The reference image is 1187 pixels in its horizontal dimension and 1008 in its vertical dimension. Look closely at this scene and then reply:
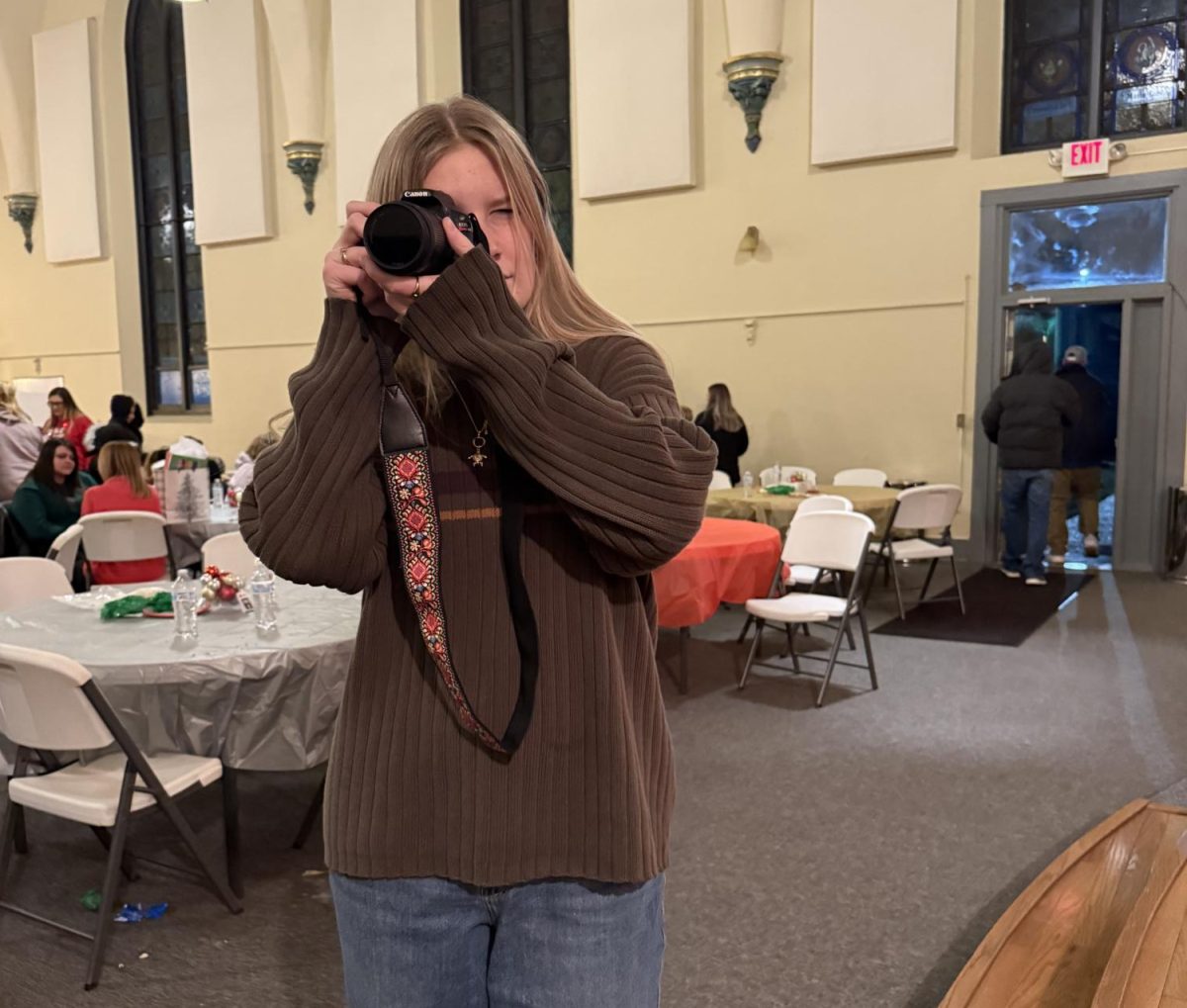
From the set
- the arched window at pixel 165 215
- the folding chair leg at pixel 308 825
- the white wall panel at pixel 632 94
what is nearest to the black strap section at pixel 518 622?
the folding chair leg at pixel 308 825

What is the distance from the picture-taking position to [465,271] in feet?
2.71

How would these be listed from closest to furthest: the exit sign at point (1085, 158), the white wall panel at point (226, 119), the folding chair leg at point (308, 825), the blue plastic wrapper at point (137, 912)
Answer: the blue plastic wrapper at point (137, 912) → the folding chair leg at point (308, 825) → the exit sign at point (1085, 158) → the white wall panel at point (226, 119)

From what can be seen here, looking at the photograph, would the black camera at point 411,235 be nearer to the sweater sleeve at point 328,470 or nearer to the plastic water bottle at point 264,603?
the sweater sleeve at point 328,470

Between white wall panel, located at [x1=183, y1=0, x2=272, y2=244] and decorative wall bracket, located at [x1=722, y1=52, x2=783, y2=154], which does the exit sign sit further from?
white wall panel, located at [x1=183, y1=0, x2=272, y2=244]

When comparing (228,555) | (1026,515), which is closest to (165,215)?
(228,555)

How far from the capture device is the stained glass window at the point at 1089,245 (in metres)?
7.09

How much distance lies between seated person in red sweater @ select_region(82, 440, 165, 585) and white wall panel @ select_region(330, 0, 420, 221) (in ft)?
17.7

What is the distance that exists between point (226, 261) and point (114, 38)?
10.2 ft

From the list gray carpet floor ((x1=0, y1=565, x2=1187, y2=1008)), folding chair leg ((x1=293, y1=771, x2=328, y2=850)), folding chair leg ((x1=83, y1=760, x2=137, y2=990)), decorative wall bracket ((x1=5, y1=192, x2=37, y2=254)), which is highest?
decorative wall bracket ((x1=5, y1=192, x2=37, y2=254))

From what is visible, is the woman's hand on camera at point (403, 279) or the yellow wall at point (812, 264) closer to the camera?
the woman's hand on camera at point (403, 279)

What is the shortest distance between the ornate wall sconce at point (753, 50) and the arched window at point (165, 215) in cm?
700

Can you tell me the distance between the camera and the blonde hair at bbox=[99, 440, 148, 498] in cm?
499

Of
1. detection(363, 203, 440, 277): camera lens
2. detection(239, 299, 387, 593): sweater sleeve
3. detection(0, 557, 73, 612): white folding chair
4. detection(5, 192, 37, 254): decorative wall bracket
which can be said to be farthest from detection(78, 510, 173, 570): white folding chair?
detection(5, 192, 37, 254): decorative wall bracket

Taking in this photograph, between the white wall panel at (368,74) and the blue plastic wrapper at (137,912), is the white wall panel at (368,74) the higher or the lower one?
the higher one
